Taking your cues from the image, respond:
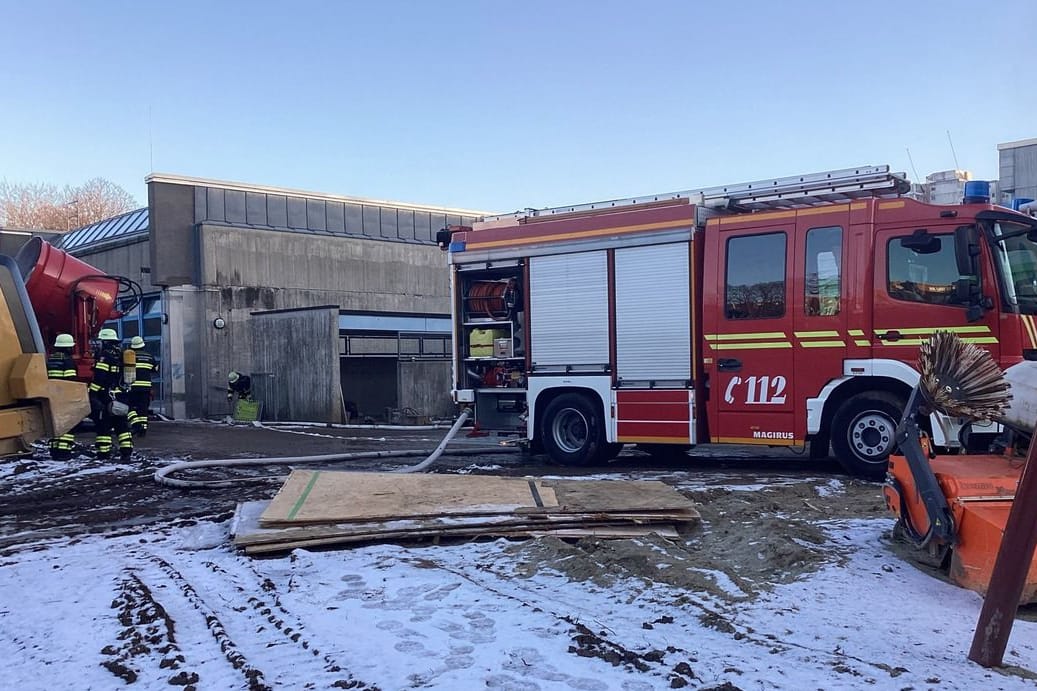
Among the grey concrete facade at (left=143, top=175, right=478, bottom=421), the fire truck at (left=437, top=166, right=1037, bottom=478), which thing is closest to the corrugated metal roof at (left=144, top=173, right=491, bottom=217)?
the grey concrete facade at (left=143, top=175, right=478, bottom=421)

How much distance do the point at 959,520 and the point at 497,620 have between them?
2.65 metres

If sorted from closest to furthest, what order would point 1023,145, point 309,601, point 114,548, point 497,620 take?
point 497,620
point 309,601
point 114,548
point 1023,145

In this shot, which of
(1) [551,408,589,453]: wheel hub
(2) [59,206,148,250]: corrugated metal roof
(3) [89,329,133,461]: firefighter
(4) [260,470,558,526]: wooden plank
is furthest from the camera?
(2) [59,206,148,250]: corrugated metal roof

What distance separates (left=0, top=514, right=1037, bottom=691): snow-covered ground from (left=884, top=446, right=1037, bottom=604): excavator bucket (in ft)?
0.51

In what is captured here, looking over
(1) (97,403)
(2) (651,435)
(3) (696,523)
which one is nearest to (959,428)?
(3) (696,523)

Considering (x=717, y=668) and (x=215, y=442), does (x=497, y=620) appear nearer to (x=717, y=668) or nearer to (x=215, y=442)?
(x=717, y=668)

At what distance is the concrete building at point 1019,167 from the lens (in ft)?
68.0

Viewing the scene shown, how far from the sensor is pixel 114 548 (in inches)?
258

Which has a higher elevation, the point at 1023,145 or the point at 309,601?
the point at 1023,145

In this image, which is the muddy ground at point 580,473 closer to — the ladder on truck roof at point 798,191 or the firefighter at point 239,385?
the ladder on truck roof at point 798,191

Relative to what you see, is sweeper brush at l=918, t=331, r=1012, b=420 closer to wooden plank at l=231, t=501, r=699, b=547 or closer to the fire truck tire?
wooden plank at l=231, t=501, r=699, b=547

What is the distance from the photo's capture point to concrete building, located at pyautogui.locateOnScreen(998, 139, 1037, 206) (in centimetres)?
2072

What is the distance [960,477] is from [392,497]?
4.13 meters

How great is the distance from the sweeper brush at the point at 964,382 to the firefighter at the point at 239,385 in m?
18.5
